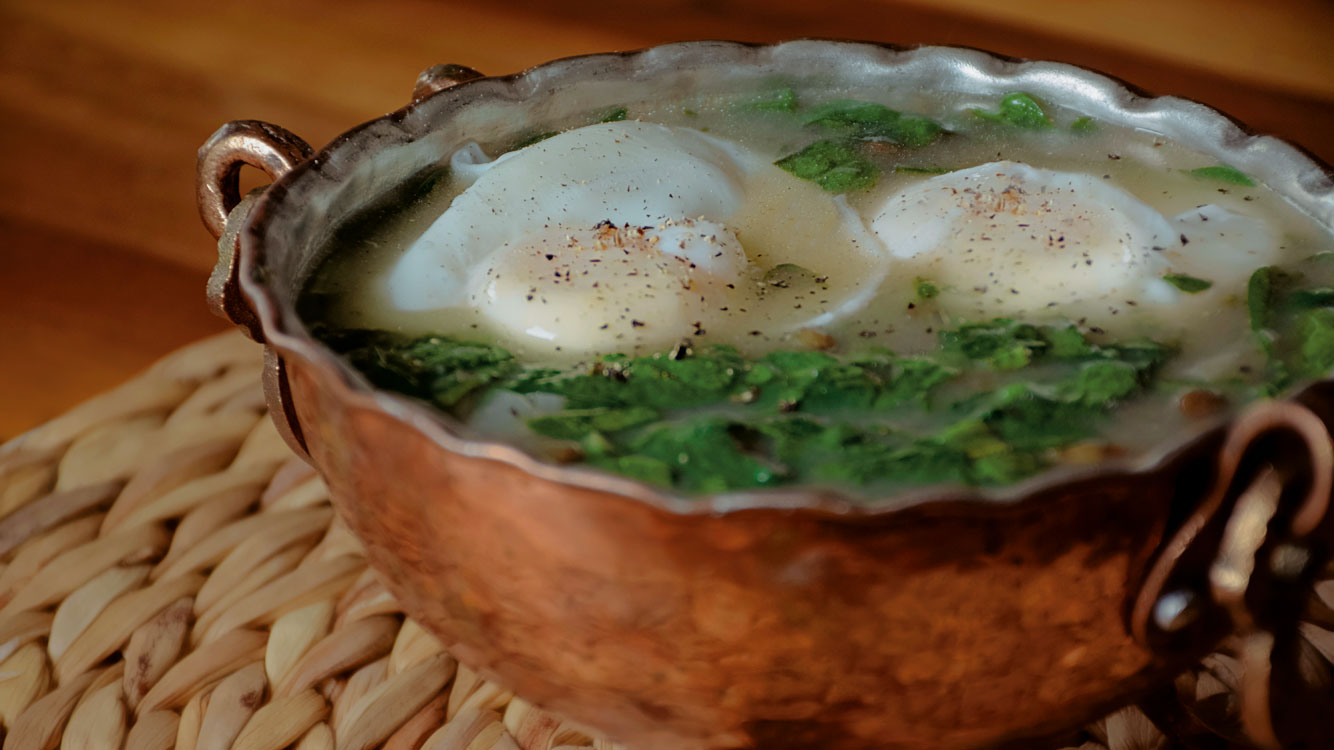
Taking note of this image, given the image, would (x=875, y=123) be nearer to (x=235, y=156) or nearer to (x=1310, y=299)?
(x=1310, y=299)

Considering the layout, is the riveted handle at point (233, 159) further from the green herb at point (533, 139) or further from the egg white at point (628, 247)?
the green herb at point (533, 139)

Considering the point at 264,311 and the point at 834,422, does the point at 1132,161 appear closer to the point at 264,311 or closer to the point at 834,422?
the point at 834,422

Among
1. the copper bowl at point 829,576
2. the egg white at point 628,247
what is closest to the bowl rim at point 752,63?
the copper bowl at point 829,576

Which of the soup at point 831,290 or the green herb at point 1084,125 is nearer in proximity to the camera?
the soup at point 831,290

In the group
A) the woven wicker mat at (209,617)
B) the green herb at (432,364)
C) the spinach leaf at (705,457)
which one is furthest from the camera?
the woven wicker mat at (209,617)

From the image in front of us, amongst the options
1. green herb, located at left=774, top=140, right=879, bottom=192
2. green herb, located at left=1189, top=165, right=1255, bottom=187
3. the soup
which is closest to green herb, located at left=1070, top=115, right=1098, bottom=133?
the soup
